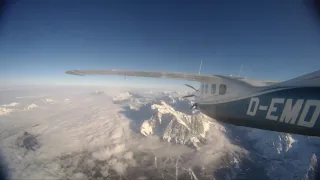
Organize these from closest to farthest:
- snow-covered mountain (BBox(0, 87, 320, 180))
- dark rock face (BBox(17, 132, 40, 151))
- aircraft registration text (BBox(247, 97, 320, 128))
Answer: aircraft registration text (BBox(247, 97, 320, 128)), snow-covered mountain (BBox(0, 87, 320, 180)), dark rock face (BBox(17, 132, 40, 151))

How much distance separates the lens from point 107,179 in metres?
136

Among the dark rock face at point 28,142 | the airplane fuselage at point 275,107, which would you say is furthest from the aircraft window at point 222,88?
the dark rock face at point 28,142

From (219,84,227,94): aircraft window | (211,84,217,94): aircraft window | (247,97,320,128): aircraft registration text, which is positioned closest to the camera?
(247,97,320,128): aircraft registration text

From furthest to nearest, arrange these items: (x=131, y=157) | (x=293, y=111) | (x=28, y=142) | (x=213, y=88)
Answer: (x=131, y=157)
(x=28, y=142)
(x=213, y=88)
(x=293, y=111)

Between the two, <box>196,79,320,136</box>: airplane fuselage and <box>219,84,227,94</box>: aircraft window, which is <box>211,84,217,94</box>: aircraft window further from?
<box>196,79,320,136</box>: airplane fuselage

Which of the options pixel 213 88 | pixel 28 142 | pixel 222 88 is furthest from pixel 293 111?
pixel 28 142

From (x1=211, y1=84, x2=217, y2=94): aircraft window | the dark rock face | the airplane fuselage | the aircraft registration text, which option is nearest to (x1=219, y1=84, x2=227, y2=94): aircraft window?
the airplane fuselage

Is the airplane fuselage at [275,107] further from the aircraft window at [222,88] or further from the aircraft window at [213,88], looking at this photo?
the aircraft window at [213,88]

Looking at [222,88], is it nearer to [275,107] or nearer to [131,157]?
[275,107]

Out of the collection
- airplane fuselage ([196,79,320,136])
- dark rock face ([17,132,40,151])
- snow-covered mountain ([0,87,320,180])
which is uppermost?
airplane fuselage ([196,79,320,136])

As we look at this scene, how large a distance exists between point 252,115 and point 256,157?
704 feet

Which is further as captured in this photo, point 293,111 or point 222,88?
point 222,88

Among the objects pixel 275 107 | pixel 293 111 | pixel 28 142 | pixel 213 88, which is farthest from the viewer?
pixel 28 142

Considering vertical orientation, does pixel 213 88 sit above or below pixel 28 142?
above
